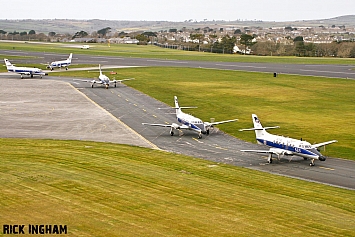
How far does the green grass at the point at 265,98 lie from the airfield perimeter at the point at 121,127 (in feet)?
19.2

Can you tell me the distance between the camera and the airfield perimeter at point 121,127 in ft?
222

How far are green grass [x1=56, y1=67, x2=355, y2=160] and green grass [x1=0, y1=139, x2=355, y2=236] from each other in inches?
751

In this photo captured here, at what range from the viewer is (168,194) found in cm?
5225

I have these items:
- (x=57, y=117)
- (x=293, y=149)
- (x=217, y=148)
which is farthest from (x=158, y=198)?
(x=57, y=117)

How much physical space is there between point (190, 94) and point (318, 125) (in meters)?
43.4

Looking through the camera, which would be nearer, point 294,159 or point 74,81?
point 294,159

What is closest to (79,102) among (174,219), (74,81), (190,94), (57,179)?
(190,94)

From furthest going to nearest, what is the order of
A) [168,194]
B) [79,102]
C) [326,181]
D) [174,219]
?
1. [79,102]
2. [326,181]
3. [168,194]
4. [174,219]

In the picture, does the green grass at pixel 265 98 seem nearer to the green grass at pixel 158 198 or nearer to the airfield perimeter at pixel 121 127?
the airfield perimeter at pixel 121 127

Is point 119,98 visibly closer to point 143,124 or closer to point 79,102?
point 79,102

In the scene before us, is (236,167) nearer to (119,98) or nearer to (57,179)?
(57,179)

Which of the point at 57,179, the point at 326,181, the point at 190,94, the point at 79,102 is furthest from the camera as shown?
the point at 190,94

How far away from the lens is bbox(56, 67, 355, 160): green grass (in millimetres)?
88750

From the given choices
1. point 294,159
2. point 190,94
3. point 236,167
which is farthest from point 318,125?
point 190,94
